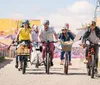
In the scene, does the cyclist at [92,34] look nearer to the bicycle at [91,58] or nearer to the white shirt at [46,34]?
the bicycle at [91,58]

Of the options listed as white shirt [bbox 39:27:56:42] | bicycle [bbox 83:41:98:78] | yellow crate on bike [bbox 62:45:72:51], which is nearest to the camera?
bicycle [bbox 83:41:98:78]

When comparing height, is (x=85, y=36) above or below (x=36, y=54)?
above

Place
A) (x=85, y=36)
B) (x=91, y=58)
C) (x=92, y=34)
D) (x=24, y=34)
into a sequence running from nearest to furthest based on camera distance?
(x=91, y=58), (x=85, y=36), (x=92, y=34), (x=24, y=34)

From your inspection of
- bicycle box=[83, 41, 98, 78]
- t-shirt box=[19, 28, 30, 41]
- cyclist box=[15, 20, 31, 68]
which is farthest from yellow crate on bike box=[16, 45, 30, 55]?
bicycle box=[83, 41, 98, 78]

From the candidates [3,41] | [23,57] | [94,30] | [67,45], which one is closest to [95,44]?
[94,30]

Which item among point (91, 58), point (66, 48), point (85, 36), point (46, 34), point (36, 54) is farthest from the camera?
point (36, 54)

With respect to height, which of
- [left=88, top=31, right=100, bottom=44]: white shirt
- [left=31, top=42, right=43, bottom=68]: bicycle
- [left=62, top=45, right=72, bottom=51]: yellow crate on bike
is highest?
[left=88, top=31, right=100, bottom=44]: white shirt

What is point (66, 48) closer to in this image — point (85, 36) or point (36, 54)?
point (85, 36)

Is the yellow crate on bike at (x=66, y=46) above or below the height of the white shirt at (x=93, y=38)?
below

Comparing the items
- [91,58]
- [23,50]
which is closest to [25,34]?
[23,50]

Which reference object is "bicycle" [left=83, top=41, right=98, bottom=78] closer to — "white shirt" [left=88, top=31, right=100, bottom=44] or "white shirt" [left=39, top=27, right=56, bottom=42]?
"white shirt" [left=88, top=31, right=100, bottom=44]

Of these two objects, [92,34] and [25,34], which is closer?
[92,34]

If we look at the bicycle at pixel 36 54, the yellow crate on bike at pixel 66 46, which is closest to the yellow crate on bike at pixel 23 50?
the yellow crate on bike at pixel 66 46

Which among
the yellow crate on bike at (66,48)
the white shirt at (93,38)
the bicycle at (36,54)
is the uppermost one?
the white shirt at (93,38)
